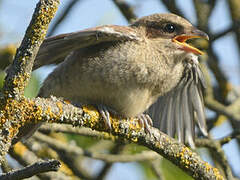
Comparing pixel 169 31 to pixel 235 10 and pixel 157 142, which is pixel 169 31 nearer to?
pixel 235 10

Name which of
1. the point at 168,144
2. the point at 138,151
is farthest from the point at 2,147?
the point at 138,151

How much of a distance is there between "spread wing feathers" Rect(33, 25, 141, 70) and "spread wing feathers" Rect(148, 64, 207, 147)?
1085 millimetres

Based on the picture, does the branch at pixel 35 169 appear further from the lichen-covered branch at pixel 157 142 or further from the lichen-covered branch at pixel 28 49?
the lichen-covered branch at pixel 157 142

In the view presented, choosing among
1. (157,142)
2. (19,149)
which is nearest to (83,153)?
(19,149)

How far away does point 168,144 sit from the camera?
11.2ft

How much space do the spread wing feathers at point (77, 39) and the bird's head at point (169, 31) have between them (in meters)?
0.40

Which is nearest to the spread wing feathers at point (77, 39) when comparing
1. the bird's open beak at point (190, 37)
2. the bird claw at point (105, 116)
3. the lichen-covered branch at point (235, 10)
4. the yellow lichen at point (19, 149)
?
the bird's open beak at point (190, 37)

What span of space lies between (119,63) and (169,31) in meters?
0.96

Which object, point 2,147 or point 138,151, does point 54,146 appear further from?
point 2,147

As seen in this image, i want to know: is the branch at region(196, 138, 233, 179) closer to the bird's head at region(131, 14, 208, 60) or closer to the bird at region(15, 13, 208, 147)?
the bird at region(15, 13, 208, 147)

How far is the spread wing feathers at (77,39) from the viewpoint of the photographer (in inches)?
153

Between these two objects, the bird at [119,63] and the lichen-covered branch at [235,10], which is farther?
the lichen-covered branch at [235,10]

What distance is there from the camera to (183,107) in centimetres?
514

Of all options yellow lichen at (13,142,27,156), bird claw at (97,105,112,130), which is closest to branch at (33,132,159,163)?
yellow lichen at (13,142,27,156)
